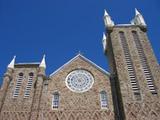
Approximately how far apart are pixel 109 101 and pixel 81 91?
10.2ft

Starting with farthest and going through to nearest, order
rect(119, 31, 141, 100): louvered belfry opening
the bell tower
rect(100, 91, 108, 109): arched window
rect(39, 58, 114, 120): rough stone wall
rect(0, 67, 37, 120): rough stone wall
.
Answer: rect(119, 31, 141, 100): louvered belfry opening, rect(100, 91, 108, 109): arched window, rect(0, 67, 37, 120): rough stone wall, rect(39, 58, 114, 120): rough stone wall, the bell tower

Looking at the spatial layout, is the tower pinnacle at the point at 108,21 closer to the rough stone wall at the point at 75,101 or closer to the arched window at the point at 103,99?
the rough stone wall at the point at 75,101

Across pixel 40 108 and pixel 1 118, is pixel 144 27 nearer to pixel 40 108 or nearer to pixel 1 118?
pixel 40 108

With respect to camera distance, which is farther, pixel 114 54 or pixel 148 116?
pixel 114 54

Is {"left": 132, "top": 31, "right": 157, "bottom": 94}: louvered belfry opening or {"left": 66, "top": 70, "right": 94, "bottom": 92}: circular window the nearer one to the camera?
{"left": 132, "top": 31, "right": 157, "bottom": 94}: louvered belfry opening

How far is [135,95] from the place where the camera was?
24.1 m

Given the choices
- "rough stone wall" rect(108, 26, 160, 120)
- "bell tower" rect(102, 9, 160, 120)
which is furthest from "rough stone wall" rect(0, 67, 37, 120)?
"rough stone wall" rect(108, 26, 160, 120)

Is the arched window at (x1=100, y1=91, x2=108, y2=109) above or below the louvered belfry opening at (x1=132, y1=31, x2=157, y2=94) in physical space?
below

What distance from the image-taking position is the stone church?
23062 millimetres

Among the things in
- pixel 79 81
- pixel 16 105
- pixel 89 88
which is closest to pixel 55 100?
pixel 79 81

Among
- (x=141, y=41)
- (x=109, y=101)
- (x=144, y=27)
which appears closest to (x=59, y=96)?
(x=109, y=101)

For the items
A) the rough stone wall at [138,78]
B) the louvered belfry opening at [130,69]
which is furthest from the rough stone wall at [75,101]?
the louvered belfry opening at [130,69]

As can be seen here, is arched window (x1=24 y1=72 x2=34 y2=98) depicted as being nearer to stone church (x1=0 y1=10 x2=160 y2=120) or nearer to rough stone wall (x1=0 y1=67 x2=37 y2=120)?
stone church (x1=0 y1=10 x2=160 y2=120)

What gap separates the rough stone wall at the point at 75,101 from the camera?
23.0 m
